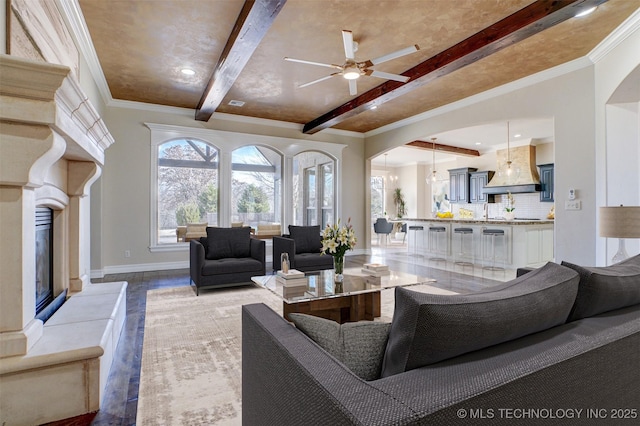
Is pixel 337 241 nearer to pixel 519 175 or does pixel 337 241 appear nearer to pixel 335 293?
pixel 335 293

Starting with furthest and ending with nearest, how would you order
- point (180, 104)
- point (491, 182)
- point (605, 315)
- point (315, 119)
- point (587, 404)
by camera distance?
point (491, 182), point (315, 119), point (180, 104), point (605, 315), point (587, 404)

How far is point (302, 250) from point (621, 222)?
13.0 ft

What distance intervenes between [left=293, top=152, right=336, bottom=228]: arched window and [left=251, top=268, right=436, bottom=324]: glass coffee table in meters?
4.88

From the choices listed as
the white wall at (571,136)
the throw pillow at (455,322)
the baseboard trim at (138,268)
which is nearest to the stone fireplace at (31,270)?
the throw pillow at (455,322)

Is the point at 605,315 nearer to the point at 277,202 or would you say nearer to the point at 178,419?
the point at 178,419

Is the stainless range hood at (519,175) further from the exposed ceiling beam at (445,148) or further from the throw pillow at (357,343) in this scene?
the throw pillow at (357,343)

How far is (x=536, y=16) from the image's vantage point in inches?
119

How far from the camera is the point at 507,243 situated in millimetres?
6238

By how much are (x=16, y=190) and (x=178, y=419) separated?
1.46 m

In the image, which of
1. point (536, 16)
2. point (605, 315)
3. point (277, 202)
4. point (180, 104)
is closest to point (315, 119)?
point (277, 202)

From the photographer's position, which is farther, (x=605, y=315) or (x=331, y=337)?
(x=605, y=315)

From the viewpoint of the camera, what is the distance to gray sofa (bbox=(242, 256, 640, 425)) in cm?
69

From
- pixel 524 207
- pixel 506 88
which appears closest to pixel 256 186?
pixel 506 88

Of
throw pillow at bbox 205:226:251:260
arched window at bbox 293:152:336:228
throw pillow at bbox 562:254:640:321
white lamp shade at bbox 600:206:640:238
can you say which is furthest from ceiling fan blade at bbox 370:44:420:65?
arched window at bbox 293:152:336:228
